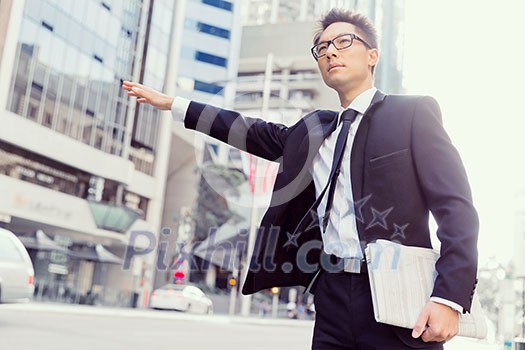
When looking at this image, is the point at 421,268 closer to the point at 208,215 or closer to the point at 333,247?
the point at 333,247

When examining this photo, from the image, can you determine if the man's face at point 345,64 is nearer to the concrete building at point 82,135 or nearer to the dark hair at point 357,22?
the dark hair at point 357,22

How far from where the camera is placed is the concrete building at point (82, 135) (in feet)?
90.9

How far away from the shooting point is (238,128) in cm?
256

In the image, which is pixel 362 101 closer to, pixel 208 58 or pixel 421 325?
pixel 421 325

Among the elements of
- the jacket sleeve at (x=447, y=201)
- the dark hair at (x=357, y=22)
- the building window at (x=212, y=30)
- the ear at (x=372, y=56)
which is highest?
the building window at (x=212, y=30)

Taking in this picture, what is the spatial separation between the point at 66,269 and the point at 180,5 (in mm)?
18902

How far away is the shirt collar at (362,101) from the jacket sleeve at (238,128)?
336mm

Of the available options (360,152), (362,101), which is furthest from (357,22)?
(360,152)

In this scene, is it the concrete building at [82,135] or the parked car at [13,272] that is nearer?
the parked car at [13,272]

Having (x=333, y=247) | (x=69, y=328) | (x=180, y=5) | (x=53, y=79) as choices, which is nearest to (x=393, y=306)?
(x=333, y=247)

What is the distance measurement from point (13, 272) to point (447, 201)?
9792 millimetres

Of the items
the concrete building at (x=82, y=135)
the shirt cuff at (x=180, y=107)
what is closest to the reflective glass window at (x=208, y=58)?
the concrete building at (x=82, y=135)

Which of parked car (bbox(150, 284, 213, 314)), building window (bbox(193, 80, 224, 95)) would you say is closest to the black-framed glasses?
parked car (bbox(150, 284, 213, 314))

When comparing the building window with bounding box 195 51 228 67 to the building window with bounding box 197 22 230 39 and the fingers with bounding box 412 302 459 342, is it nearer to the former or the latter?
the building window with bounding box 197 22 230 39
